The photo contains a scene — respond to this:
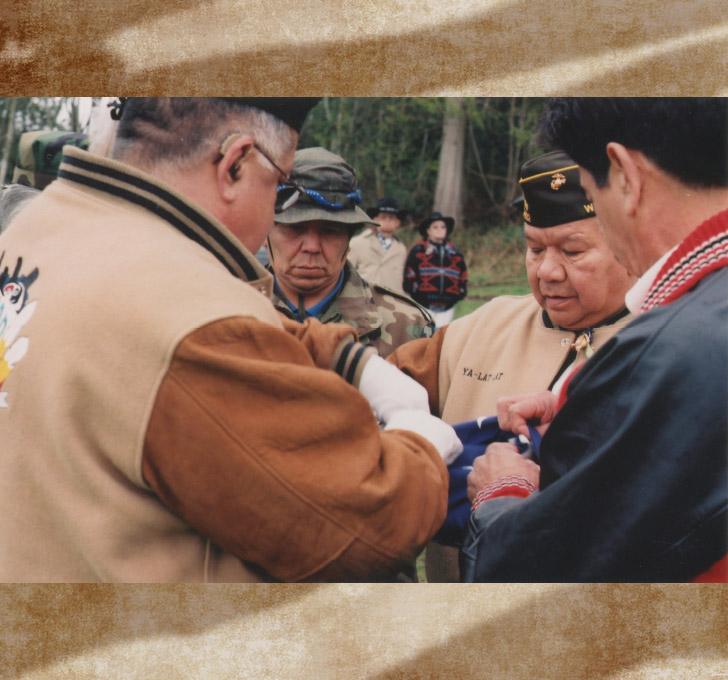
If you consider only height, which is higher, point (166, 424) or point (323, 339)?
point (323, 339)

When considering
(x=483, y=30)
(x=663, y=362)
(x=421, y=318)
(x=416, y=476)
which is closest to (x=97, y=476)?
(x=416, y=476)

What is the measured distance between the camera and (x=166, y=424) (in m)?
1.69

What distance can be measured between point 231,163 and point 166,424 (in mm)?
658

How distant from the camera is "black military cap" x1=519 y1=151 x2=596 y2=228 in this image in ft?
8.32

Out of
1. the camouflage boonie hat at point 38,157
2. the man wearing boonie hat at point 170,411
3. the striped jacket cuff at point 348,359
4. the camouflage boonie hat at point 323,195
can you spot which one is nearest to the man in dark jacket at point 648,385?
the man wearing boonie hat at point 170,411

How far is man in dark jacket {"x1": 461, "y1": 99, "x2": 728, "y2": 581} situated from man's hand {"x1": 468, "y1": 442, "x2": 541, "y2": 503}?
0.09 metres

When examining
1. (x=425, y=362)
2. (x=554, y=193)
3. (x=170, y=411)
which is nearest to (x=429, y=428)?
(x=170, y=411)

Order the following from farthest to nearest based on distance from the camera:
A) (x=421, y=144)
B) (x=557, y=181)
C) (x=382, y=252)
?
(x=421, y=144) → (x=382, y=252) → (x=557, y=181)

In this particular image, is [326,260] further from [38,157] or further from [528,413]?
[528,413]

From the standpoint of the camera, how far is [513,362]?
2.72 metres

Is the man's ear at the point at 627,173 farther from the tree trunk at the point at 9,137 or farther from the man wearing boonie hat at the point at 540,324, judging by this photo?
the tree trunk at the point at 9,137

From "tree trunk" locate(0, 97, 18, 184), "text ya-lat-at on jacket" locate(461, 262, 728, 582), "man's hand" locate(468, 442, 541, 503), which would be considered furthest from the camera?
"tree trunk" locate(0, 97, 18, 184)

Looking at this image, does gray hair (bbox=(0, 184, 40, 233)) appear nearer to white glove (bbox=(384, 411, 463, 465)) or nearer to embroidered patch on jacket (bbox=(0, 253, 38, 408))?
embroidered patch on jacket (bbox=(0, 253, 38, 408))

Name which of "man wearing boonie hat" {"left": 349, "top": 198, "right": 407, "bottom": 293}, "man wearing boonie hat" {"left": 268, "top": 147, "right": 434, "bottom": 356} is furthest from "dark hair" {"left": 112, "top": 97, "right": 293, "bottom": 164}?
"man wearing boonie hat" {"left": 349, "top": 198, "right": 407, "bottom": 293}
